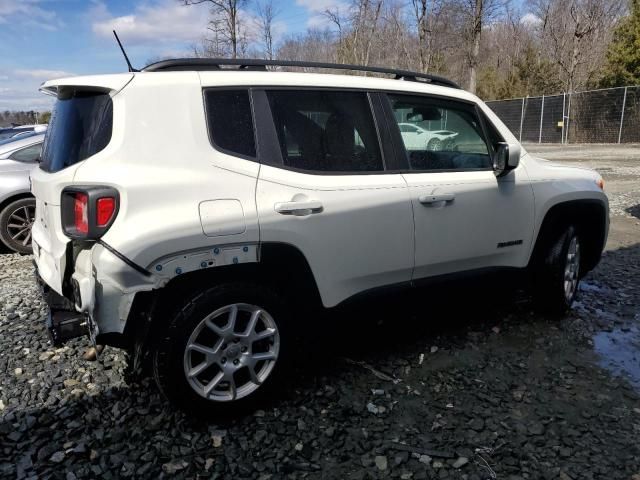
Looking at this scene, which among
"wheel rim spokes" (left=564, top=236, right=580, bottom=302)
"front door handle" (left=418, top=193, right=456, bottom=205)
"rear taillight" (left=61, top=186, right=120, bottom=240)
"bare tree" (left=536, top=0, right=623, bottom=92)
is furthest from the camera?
"bare tree" (left=536, top=0, right=623, bottom=92)

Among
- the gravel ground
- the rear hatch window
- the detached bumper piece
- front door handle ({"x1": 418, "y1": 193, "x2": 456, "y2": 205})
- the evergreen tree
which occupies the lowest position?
the gravel ground

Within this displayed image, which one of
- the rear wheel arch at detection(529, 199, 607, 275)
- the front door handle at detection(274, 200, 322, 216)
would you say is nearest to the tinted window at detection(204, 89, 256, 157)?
the front door handle at detection(274, 200, 322, 216)

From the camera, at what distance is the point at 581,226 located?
4.27 meters

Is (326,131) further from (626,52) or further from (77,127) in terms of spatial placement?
(626,52)

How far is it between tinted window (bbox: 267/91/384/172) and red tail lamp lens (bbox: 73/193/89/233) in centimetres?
103

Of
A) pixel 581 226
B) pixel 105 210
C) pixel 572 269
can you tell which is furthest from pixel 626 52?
pixel 105 210

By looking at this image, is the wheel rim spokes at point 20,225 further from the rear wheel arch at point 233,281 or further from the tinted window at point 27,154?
the rear wheel arch at point 233,281

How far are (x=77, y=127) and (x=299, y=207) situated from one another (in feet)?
4.09

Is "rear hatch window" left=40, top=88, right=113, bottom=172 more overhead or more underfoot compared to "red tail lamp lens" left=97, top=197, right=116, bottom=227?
more overhead

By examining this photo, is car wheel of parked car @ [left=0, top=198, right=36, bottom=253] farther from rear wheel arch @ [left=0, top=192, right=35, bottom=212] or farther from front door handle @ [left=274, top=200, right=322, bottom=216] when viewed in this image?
front door handle @ [left=274, top=200, right=322, bottom=216]

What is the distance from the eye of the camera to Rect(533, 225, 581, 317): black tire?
393cm

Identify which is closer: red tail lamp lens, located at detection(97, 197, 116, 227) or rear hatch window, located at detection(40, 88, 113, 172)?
red tail lamp lens, located at detection(97, 197, 116, 227)

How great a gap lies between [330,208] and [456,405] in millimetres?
1369

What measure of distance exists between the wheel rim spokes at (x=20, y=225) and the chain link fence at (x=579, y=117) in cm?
2459
